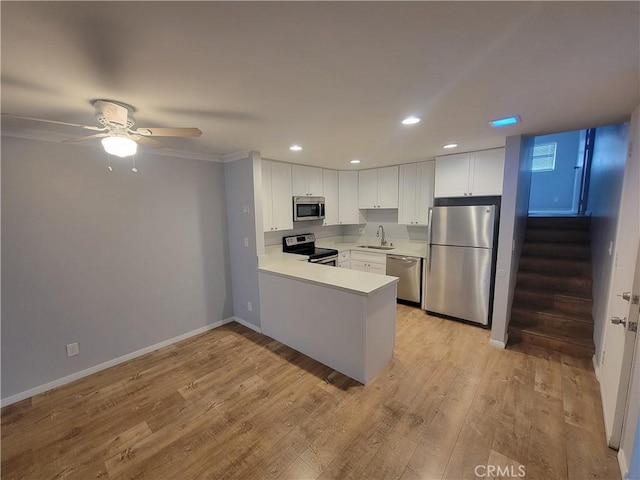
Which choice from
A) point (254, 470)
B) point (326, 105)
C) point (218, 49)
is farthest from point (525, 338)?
point (218, 49)

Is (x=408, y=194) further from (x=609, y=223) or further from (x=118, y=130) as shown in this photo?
(x=118, y=130)

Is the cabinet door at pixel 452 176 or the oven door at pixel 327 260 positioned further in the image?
the oven door at pixel 327 260

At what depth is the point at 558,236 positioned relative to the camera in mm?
4062

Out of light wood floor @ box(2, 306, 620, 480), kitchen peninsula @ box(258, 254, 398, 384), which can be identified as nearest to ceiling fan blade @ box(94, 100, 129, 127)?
kitchen peninsula @ box(258, 254, 398, 384)

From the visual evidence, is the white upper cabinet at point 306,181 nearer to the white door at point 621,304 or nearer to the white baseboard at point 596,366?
the white door at point 621,304

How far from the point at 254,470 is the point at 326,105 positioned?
2403 millimetres

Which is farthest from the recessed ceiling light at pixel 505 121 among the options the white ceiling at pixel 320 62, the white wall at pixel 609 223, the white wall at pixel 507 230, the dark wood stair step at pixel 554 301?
the dark wood stair step at pixel 554 301

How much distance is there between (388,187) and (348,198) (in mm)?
760

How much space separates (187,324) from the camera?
3.35m

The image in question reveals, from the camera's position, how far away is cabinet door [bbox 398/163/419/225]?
413 cm

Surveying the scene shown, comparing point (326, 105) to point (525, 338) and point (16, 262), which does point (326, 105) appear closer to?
point (16, 262)

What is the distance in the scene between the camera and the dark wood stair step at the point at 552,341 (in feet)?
9.02

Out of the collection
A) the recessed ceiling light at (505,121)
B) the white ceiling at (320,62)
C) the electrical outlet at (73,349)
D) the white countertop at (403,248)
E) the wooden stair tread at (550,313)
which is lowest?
the electrical outlet at (73,349)
